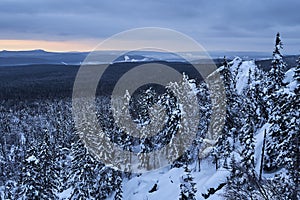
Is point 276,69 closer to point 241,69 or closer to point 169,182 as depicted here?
point 169,182

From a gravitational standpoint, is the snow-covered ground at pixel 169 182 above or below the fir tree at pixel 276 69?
below

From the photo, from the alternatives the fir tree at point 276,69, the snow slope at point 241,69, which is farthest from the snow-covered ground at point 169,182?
the snow slope at point 241,69

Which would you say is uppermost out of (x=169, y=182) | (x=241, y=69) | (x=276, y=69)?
(x=276, y=69)

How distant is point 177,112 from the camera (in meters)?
40.6

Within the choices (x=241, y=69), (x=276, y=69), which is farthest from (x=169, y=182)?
(x=241, y=69)

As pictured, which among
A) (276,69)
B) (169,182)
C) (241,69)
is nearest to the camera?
(276,69)

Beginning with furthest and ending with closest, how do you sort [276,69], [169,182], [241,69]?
[241,69], [169,182], [276,69]

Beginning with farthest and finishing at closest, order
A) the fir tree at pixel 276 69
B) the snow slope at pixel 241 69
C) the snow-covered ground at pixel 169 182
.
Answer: the snow slope at pixel 241 69, the fir tree at pixel 276 69, the snow-covered ground at pixel 169 182

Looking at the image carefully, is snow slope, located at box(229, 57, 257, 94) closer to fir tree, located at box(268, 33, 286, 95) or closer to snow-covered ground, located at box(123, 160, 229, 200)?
fir tree, located at box(268, 33, 286, 95)

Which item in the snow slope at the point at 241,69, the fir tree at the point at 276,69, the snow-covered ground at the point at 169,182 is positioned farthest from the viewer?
the snow slope at the point at 241,69

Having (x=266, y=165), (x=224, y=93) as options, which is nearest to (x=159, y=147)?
(x=224, y=93)

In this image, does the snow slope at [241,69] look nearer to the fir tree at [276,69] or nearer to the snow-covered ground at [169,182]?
the fir tree at [276,69]

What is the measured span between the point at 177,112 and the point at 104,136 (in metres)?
9.99

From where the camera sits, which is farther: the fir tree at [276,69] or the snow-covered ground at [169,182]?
the fir tree at [276,69]
